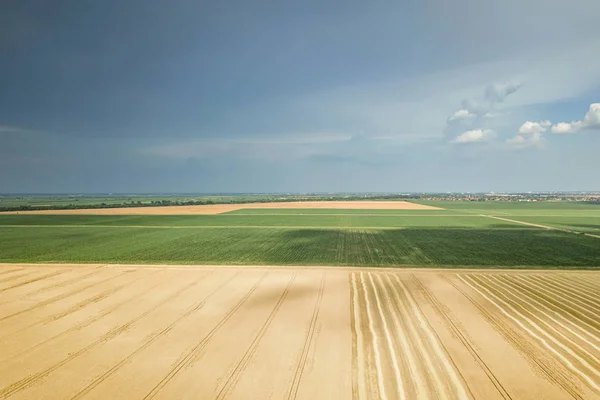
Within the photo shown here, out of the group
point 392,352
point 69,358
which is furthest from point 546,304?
point 69,358

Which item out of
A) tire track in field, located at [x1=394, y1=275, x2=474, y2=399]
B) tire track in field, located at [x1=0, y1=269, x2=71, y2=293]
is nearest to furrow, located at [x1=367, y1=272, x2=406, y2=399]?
tire track in field, located at [x1=394, y1=275, x2=474, y2=399]

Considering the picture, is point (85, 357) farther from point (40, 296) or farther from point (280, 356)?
point (40, 296)

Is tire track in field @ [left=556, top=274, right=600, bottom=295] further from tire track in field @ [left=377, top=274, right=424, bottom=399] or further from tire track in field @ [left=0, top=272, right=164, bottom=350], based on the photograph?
tire track in field @ [left=0, top=272, right=164, bottom=350]

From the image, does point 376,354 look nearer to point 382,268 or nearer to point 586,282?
point 382,268

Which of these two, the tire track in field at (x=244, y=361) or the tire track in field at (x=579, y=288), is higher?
the tire track in field at (x=244, y=361)

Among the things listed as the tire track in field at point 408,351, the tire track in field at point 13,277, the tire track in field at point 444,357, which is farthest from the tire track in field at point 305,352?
the tire track in field at point 13,277

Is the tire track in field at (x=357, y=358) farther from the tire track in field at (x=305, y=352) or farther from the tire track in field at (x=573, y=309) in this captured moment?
the tire track in field at (x=573, y=309)
